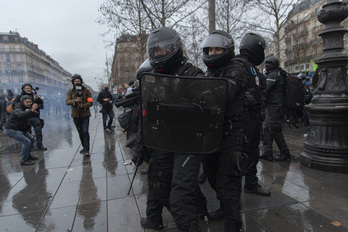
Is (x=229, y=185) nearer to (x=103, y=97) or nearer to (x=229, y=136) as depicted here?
(x=229, y=136)

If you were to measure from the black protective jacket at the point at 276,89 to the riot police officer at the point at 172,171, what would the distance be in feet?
8.69

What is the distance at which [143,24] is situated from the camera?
45.4ft

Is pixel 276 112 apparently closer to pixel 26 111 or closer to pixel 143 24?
pixel 26 111

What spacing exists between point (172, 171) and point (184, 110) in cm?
65

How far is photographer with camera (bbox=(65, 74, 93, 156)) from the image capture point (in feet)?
18.3

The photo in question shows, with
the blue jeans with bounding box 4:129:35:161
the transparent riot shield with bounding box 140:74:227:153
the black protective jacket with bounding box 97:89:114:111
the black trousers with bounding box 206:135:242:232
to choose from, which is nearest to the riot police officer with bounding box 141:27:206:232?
the transparent riot shield with bounding box 140:74:227:153

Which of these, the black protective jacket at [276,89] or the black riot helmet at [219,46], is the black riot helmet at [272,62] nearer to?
the black protective jacket at [276,89]

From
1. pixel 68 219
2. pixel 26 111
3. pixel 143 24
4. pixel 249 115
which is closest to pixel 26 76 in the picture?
pixel 143 24

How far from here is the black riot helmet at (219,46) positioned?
2.17 m

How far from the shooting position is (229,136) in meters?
2.12

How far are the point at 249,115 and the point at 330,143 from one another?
2023mm

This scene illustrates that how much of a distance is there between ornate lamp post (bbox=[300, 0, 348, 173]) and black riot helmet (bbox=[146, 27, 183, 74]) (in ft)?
10.1

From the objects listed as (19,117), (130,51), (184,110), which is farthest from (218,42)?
(130,51)

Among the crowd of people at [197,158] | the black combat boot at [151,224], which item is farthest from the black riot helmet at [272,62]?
the black combat boot at [151,224]
